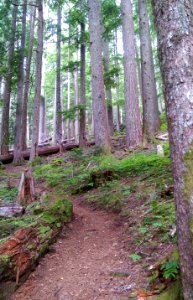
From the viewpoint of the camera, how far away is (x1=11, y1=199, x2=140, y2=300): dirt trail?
4.11 meters

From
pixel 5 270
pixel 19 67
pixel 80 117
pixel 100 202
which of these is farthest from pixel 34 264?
pixel 19 67

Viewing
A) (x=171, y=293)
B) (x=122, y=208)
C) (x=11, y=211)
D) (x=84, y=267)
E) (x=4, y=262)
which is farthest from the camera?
(x=122, y=208)

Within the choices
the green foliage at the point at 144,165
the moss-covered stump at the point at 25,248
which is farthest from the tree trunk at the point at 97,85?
the moss-covered stump at the point at 25,248

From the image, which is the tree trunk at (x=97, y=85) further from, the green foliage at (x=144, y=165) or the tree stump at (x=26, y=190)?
the tree stump at (x=26, y=190)

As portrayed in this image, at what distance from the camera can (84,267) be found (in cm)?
486

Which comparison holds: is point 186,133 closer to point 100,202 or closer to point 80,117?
point 100,202

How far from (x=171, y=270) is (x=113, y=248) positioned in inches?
78.6

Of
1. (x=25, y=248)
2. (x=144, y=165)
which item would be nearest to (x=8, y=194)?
(x=144, y=165)

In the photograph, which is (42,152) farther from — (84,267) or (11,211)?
(84,267)

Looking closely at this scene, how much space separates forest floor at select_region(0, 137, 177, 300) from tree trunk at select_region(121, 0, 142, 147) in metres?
4.28

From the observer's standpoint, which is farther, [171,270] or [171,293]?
[171,270]

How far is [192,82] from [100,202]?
5.37m

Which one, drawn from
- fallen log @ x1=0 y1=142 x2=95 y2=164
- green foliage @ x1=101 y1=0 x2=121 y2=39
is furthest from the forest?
green foliage @ x1=101 y1=0 x2=121 y2=39

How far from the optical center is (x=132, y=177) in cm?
869
